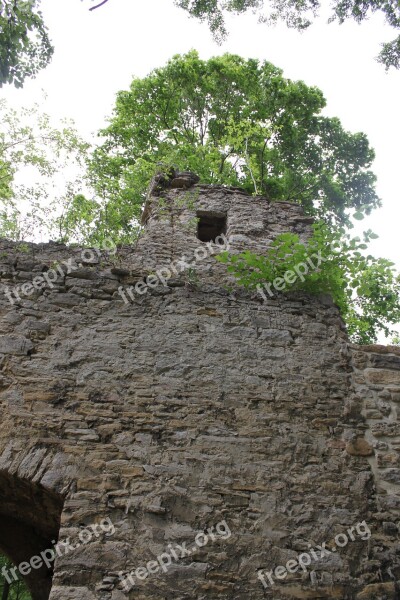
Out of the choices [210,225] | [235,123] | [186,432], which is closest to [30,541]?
[186,432]

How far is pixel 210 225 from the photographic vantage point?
554cm

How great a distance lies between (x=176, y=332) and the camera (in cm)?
420

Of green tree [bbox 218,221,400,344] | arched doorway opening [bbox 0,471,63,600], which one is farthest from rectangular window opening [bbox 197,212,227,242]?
arched doorway opening [bbox 0,471,63,600]

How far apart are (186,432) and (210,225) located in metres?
2.53

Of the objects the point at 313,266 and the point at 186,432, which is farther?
the point at 313,266

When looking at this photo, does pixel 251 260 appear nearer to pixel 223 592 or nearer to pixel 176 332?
pixel 176 332

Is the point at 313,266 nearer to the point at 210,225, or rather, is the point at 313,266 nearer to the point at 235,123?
the point at 210,225

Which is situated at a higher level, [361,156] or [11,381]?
[361,156]

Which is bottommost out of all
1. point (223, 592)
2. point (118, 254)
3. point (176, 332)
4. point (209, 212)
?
point (223, 592)

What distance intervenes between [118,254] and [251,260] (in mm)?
1186

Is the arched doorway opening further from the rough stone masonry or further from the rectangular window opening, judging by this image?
the rectangular window opening

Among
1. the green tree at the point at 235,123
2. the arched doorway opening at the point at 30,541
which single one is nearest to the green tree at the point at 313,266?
the arched doorway opening at the point at 30,541

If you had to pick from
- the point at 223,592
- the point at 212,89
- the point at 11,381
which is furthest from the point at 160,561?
the point at 212,89

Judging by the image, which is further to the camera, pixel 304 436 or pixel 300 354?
pixel 300 354
